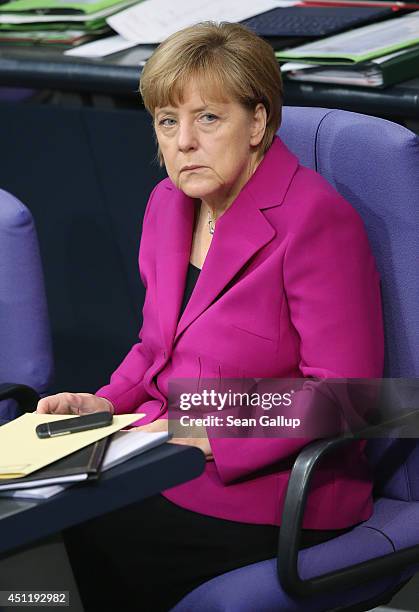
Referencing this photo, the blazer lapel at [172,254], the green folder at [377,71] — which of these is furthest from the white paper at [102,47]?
the blazer lapel at [172,254]

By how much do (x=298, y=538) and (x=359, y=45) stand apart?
1.28 meters

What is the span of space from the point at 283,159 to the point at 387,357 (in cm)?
39

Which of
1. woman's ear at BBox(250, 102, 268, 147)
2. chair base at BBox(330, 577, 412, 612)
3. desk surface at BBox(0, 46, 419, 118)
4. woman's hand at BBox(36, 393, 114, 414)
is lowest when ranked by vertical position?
chair base at BBox(330, 577, 412, 612)

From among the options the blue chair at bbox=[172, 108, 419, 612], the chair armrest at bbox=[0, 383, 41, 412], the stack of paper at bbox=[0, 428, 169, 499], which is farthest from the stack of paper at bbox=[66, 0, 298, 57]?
the stack of paper at bbox=[0, 428, 169, 499]

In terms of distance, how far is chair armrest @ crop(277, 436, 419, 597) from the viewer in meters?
1.91

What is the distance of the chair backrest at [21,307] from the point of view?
246cm

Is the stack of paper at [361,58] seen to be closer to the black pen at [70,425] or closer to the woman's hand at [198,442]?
the woman's hand at [198,442]

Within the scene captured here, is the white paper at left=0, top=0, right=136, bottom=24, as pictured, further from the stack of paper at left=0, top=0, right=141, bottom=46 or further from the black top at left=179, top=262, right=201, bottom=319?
the black top at left=179, top=262, right=201, bottom=319

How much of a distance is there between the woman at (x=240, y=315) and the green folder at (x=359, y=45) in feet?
1.95

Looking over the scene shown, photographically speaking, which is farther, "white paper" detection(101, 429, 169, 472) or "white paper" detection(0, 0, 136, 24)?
"white paper" detection(0, 0, 136, 24)

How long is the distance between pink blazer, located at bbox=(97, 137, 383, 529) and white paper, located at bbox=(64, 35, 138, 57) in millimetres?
1122

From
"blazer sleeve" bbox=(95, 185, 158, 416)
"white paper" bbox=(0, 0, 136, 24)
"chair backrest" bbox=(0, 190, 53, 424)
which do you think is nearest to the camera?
"blazer sleeve" bbox=(95, 185, 158, 416)

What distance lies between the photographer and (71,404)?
216cm

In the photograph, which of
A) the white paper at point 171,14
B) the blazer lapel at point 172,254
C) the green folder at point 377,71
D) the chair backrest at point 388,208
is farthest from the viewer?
the white paper at point 171,14
